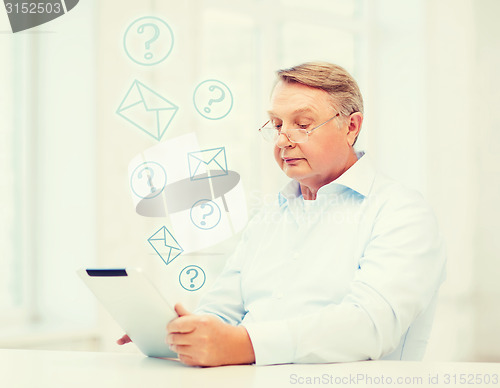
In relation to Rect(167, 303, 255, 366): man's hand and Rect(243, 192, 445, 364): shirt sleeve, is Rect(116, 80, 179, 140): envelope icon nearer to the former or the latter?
Rect(243, 192, 445, 364): shirt sleeve

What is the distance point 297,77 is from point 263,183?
6.12ft

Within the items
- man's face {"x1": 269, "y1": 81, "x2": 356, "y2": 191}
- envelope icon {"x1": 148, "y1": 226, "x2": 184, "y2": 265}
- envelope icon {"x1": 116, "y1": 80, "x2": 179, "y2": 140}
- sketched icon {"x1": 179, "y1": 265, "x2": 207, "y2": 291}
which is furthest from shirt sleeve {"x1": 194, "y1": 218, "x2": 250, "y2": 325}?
envelope icon {"x1": 116, "y1": 80, "x2": 179, "y2": 140}

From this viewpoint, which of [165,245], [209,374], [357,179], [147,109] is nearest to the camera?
[209,374]

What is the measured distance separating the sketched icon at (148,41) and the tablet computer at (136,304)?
6.21 feet

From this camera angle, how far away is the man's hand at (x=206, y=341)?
3.80 ft

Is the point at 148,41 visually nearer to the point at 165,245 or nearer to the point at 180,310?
the point at 165,245

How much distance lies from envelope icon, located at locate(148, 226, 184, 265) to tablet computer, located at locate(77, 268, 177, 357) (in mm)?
1510

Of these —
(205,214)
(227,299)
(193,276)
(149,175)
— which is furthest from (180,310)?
(149,175)

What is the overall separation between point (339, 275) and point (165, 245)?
4.86 ft

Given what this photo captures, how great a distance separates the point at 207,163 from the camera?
3.07m

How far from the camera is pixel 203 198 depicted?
294cm

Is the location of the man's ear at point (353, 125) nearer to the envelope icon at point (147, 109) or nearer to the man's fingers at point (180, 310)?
the man's fingers at point (180, 310)

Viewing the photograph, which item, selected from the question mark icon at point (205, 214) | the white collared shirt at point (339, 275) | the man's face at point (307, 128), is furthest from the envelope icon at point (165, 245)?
the man's face at point (307, 128)

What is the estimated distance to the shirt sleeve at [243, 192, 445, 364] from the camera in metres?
1.22
